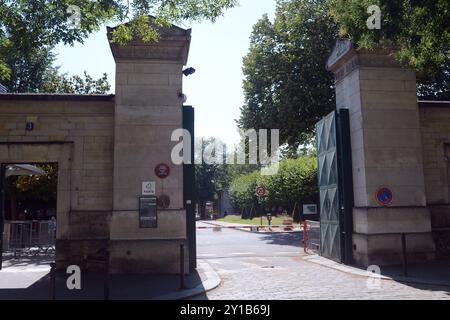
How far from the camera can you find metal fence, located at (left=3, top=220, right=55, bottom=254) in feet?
56.8

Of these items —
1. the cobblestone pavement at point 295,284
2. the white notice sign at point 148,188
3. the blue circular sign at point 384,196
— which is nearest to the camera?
the cobblestone pavement at point 295,284

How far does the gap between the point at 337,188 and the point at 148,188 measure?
528 cm

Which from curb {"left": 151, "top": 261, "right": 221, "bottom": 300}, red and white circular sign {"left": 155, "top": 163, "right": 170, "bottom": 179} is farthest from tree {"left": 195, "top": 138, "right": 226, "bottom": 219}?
curb {"left": 151, "top": 261, "right": 221, "bottom": 300}

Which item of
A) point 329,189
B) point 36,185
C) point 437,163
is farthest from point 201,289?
point 36,185

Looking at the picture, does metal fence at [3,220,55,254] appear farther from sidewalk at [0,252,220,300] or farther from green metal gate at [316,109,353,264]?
green metal gate at [316,109,353,264]

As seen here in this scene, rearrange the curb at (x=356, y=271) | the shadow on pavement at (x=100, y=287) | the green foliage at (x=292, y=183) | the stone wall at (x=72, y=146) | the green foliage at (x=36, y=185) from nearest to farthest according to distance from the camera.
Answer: the shadow on pavement at (x=100, y=287) < the curb at (x=356, y=271) < the stone wall at (x=72, y=146) < the green foliage at (x=36, y=185) < the green foliage at (x=292, y=183)

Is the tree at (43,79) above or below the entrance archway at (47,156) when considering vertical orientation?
above

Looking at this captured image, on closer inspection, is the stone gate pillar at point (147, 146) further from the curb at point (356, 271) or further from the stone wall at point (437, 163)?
the stone wall at point (437, 163)

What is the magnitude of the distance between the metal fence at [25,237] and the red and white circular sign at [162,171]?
8.55m

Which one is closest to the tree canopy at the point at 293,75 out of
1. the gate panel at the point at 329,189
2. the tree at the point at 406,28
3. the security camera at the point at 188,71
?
the gate panel at the point at 329,189

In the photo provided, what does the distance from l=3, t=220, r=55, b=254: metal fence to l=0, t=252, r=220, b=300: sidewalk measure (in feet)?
20.2

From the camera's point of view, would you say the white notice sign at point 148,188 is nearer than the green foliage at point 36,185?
Yes

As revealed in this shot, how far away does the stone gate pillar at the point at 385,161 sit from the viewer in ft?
36.9
